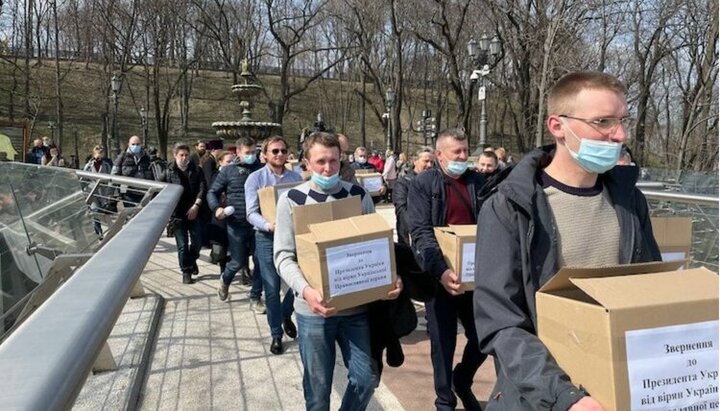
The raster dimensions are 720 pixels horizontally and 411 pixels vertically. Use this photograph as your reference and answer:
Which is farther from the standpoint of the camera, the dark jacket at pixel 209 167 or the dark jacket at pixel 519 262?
the dark jacket at pixel 209 167

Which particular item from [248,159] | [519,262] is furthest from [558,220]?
[248,159]

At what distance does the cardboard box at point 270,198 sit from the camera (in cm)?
514

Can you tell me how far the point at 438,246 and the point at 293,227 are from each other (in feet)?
3.41

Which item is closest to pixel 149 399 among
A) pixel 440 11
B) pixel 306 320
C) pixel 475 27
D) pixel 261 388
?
pixel 261 388

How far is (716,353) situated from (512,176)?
0.78 m

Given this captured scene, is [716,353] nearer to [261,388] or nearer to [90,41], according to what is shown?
[261,388]

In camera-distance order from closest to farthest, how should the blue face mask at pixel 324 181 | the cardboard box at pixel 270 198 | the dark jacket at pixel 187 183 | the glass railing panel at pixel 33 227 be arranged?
the glass railing panel at pixel 33 227, the blue face mask at pixel 324 181, the cardboard box at pixel 270 198, the dark jacket at pixel 187 183

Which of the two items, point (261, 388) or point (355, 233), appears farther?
point (261, 388)

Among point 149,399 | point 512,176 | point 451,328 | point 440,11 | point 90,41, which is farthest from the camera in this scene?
point 90,41

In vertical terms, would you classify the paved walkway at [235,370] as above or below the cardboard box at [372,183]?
below

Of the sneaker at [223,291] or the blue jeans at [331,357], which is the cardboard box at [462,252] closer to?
the blue jeans at [331,357]

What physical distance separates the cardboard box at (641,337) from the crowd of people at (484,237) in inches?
3.6

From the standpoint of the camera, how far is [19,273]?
12.0ft

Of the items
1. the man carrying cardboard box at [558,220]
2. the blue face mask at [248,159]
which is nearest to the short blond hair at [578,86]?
the man carrying cardboard box at [558,220]
